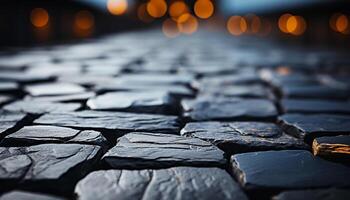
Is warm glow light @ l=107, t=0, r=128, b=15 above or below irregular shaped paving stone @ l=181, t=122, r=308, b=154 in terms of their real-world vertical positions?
above

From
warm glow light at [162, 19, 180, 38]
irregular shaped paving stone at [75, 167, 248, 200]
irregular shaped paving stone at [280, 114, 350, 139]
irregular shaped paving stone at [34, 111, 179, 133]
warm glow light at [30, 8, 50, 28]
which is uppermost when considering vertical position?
warm glow light at [30, 8, 50, 28]

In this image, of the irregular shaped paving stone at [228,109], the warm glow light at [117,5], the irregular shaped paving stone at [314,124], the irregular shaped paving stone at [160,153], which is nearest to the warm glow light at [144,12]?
the warm glow light at [117,5]

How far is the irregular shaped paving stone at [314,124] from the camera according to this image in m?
1.95

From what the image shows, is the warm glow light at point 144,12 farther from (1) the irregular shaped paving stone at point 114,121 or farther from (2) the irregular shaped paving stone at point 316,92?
(1) the irregular shaped paving stone at point 114,121

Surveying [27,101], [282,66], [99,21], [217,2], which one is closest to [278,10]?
[99,21]

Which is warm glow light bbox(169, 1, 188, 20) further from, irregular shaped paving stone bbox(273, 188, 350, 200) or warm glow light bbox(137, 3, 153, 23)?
irregular shaped paving stone bbox(273, 188, 350, 200)

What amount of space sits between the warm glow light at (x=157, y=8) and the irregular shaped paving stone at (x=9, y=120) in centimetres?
4007

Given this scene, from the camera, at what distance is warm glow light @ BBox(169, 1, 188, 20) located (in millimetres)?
48844

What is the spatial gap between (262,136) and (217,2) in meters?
51.8

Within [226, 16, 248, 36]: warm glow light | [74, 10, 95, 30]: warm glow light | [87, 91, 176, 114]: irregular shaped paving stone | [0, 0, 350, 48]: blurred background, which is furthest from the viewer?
[226, 16, 248, 36]: warm glow light

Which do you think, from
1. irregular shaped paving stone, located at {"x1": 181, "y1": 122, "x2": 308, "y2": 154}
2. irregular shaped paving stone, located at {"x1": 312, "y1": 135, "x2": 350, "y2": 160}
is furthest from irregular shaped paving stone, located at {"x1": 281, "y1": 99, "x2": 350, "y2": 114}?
irregular shaped paving stone, located at {"x1": 312, "y1": 135, "x2": 350, "y2": 160}

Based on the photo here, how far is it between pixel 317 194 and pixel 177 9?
50216 mm

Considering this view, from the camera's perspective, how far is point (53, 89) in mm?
3178

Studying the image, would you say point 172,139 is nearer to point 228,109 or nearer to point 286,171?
point 286,171
